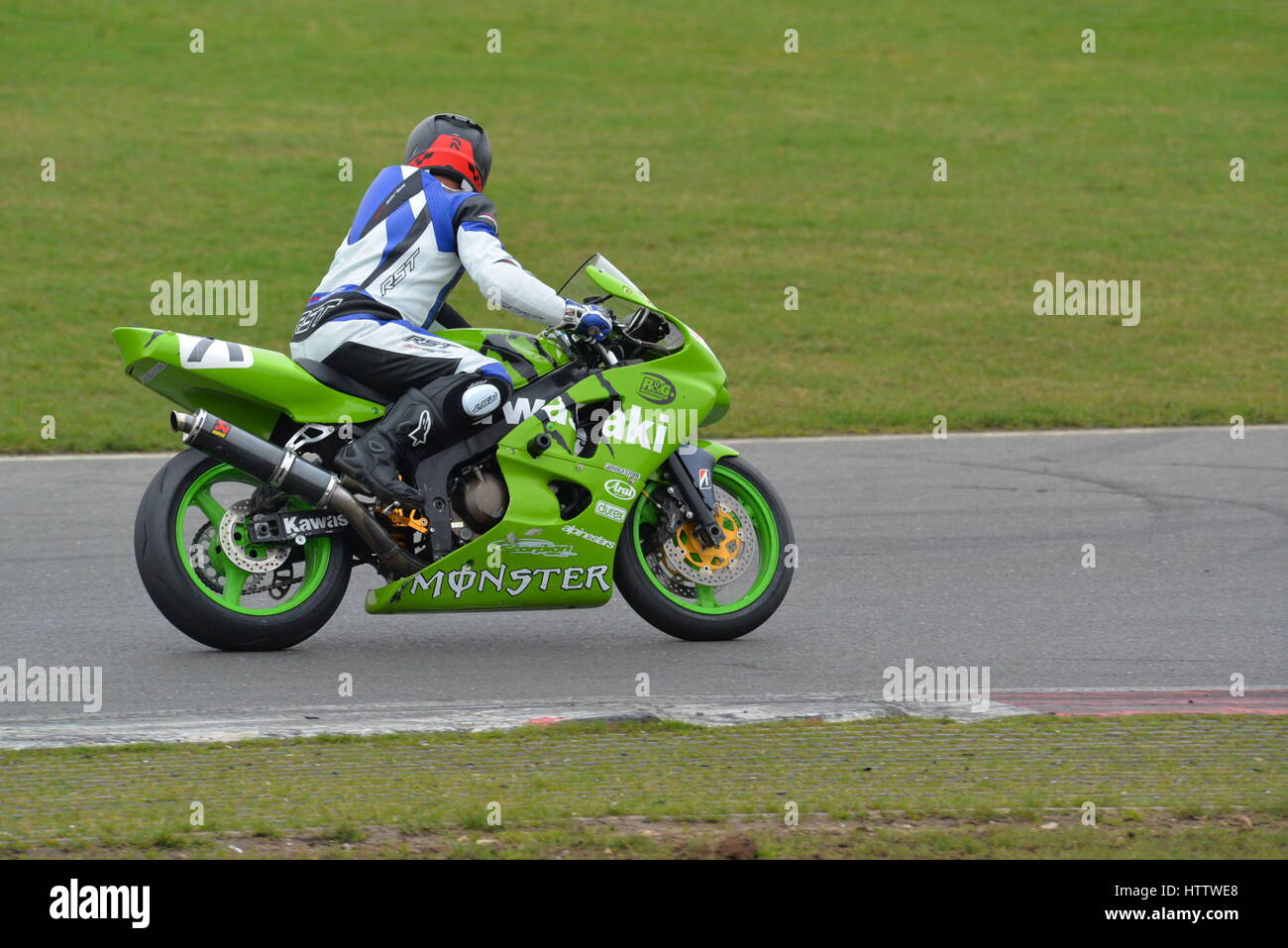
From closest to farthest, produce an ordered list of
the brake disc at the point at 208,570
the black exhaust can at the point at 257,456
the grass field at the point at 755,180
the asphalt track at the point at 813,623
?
the asphalt track at the point at 813,623, the black exhaust can at the point at 257,456, the brake disc at the point at 208,570, the grass field at the point at 755,180

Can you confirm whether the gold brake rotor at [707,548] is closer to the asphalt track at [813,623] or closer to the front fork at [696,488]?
the front fork at [696,488]

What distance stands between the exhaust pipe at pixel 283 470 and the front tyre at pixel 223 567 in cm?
17

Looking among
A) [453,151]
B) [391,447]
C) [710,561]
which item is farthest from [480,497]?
[453,151]

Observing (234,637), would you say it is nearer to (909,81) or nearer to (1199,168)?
(1199,168)

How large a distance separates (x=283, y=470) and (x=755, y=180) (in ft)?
53.4

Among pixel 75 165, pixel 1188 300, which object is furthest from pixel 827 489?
pixel 75 165

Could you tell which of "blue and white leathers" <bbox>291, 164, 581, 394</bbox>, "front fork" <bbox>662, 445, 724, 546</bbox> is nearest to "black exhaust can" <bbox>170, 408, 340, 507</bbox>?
"blue and white leathers" <bbox>291, 164, 581, 394</bbox>

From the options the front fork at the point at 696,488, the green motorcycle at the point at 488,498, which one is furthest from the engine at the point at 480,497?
→ the front fork at the point at 696,488

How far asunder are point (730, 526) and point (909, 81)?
2246 centimetres

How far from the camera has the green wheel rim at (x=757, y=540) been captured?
728 centimetres

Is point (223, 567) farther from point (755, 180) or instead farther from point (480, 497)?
point (755, 180)

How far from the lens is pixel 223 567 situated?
6816 mm

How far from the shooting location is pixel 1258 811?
5043 mm

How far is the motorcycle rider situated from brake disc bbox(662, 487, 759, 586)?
88 cm
